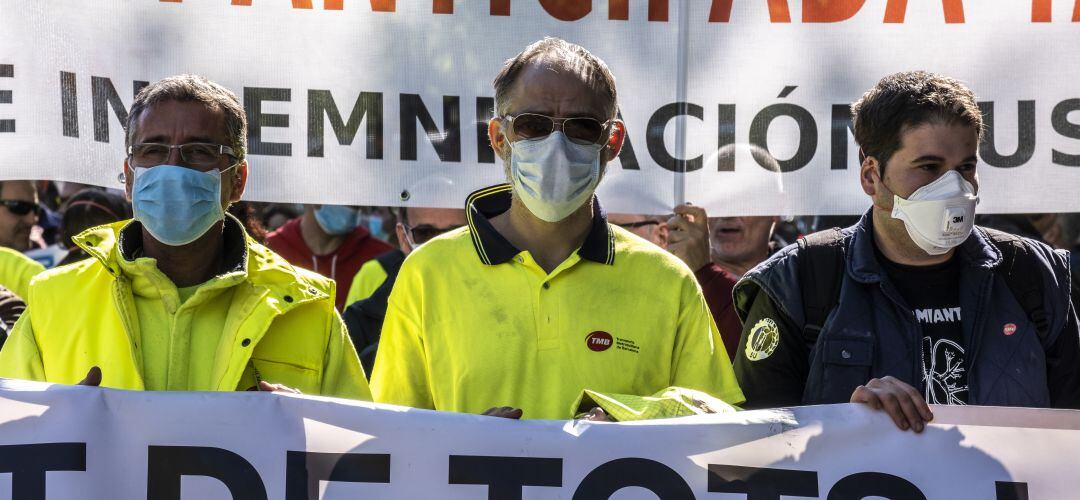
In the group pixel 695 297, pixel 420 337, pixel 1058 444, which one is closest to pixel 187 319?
pixel 420 337

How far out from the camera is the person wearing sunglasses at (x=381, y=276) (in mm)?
4910

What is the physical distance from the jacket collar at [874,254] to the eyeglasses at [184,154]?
1.64 metres

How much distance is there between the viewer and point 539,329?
2898 millimetres

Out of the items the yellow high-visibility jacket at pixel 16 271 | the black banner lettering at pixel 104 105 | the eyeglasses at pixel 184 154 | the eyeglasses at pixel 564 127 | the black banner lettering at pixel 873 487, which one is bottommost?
A: the black banner lettering at pixel 873 487

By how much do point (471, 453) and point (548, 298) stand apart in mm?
404

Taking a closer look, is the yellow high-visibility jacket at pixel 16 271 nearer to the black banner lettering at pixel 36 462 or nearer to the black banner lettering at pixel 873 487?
the black banner lettering at pixel 36 462

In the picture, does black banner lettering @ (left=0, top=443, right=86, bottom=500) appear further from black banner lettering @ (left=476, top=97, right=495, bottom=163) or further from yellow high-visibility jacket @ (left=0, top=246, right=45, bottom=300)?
yellow high-visibility jacket @ (left=0, top=246, right=45, bottom=300)

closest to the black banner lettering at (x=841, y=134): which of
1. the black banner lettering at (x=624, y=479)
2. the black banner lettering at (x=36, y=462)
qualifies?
the black banner lettering at (x=624, y=479)

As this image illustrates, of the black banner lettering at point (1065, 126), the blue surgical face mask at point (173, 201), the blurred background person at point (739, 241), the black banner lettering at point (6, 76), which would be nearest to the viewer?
the blue surgical face mask at point (173, 201)

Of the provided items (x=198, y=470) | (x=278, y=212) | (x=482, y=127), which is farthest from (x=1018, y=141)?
(x=278, y=212)

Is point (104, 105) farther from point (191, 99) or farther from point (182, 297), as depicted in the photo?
point (182, 297)

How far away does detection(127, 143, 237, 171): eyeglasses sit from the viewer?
3.08 metres

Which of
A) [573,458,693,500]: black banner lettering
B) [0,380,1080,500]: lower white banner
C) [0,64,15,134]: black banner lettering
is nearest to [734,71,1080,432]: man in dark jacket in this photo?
[0,380,1080,500]: lower white banner

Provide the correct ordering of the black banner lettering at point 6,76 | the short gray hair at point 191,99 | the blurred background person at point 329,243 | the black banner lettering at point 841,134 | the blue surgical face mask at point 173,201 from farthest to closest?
the blurred background person at point 329,243 → the black banner lettering at point 841,134 → the black banner lettering at point 6,76 → the short gray hair at point 191,99 → the blue surgical face mask at point 173,201
